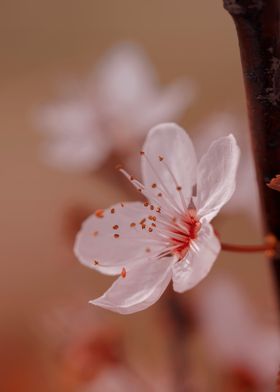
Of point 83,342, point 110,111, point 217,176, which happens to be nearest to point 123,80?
point 110,111

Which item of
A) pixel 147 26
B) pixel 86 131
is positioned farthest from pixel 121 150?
pixel 147 26

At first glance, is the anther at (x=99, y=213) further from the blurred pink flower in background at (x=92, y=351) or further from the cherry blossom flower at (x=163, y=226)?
the blurred pink flower in background at (x=92, y=351)

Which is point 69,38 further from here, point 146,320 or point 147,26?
point 146,320

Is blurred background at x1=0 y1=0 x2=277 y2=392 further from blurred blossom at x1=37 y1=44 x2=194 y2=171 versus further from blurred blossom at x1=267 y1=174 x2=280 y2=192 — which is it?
blurred blossom at x1=267 y1=174 x2=280 y2=192

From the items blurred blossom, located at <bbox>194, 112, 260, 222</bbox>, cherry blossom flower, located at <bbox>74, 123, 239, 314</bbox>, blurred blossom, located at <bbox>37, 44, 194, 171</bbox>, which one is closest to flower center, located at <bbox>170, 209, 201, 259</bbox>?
cherry blossom flower, located at <bbox>74, 123, 239, 314</bbox>

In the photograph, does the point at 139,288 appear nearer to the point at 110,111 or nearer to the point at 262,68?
the point at 262,68

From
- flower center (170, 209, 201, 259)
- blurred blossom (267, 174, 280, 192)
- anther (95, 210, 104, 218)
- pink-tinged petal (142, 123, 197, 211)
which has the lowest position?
flower center (170, 209, 201, 259)

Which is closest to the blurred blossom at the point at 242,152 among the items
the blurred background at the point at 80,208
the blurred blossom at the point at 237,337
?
the blurred background at the point at 80,208
